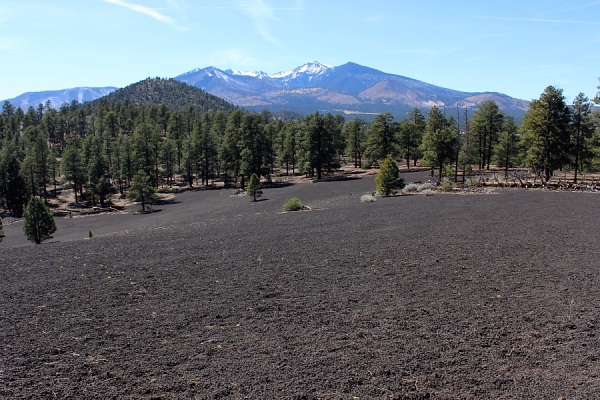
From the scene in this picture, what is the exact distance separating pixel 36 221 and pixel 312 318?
83.9 ft

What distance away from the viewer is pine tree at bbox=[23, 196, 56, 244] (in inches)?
1070

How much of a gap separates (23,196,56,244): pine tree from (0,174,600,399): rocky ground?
10437 mm

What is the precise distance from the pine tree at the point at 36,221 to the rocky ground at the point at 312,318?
10.4 meters

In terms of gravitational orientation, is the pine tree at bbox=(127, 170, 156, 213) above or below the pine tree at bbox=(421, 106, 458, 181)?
below

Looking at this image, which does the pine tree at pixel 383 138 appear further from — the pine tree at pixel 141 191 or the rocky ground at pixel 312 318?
the rocky ground at pixel 312 318

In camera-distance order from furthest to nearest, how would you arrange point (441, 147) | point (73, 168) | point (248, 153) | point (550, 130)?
point (248, 153) < point (73, 168) < point (441, 147) < point (550, 130)

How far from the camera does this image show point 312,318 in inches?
376

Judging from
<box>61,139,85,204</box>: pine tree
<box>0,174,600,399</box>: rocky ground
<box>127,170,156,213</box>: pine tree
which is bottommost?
<box>0,174,600,399</box>: rocky ground

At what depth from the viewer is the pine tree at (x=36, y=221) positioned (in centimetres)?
2719

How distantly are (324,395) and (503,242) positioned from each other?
40.6 ft

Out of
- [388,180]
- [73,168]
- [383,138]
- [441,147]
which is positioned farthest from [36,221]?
[383,138]

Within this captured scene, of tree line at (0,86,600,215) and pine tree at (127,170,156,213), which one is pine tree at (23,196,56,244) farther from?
tree line at (0,86,600,215)

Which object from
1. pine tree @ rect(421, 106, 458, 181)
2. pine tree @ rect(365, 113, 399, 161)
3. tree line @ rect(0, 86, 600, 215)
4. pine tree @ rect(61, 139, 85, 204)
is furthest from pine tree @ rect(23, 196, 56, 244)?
pine tree @ rect(365, 113, 399, 161)

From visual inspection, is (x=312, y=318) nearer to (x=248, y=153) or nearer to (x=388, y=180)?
(x=388, y=180)
